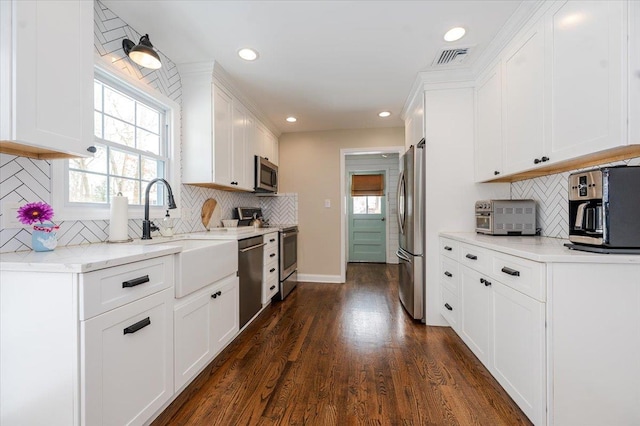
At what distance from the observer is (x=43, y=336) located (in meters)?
1.01

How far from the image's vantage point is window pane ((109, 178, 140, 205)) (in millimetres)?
1904

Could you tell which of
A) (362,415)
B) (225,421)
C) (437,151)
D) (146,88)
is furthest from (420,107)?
(225,421)

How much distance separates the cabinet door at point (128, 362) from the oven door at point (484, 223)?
2307mm

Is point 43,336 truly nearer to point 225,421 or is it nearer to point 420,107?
point 225,421

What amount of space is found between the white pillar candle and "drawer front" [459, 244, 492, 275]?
2.33m

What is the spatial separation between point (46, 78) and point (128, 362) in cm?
128

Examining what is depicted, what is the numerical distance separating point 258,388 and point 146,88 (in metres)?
2.30

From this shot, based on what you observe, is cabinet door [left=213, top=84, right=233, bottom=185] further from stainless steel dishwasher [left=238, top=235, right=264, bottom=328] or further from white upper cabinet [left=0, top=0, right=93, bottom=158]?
white upper cabinet [left=0, top=0, right=93, bottom=158]

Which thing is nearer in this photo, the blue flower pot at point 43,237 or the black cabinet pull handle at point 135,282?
the black cabinet pull handle at point 135,282

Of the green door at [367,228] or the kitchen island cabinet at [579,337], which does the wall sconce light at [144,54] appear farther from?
the green door at [367,228]

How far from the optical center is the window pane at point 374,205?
6.01 m

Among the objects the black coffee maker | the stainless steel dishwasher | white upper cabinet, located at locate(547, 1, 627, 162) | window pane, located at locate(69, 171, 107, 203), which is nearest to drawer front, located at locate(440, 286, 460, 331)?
the black coffee maker

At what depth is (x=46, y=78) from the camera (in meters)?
1.16

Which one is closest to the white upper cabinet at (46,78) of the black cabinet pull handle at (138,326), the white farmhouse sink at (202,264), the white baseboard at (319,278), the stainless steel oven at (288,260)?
the white farmhouse sink at (202,264)
